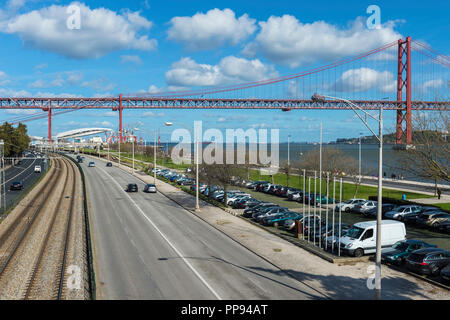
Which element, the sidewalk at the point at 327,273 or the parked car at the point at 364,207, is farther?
the parked car at the point at 364,207

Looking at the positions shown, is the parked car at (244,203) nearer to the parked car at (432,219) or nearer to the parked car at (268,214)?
the parked car at (268,214)

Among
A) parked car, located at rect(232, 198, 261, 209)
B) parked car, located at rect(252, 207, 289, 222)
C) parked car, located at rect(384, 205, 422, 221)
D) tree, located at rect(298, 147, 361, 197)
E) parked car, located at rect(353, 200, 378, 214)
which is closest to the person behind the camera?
parked car, located at rect(252, 207, 289, 222)

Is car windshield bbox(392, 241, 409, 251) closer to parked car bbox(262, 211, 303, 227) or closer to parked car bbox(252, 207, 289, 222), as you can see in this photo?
parked car bbox(262, 211, 303, 227)

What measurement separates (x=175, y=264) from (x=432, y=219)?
1972 centimetres

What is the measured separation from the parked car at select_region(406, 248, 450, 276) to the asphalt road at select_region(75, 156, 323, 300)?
563cm

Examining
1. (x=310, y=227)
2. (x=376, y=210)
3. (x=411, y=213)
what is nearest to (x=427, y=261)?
(x=310, y=227)

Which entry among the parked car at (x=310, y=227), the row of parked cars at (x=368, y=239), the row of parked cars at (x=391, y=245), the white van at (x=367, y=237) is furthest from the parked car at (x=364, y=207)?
the white van at (x=367, y=237)

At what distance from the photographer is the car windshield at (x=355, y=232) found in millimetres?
21016

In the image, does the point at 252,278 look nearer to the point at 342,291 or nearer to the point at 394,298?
the point at 342,291

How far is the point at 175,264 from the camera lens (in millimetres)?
18344

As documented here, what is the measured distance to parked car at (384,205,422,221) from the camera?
30359mm

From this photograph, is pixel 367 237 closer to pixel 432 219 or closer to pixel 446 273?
pixel 446 273

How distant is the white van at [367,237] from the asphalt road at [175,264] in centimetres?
477

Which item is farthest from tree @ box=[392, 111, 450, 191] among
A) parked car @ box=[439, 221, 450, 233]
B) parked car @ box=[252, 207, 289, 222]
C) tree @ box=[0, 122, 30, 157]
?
tree @ box=[0, 122, 30, 157]
